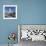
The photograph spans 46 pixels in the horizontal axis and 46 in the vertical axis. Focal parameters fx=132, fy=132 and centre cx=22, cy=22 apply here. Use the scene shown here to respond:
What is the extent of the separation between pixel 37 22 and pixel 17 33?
81 centimetres

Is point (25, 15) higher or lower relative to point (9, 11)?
lower

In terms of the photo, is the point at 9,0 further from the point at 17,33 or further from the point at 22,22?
the point at 17,33

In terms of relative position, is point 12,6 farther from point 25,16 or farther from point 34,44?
point 34,44

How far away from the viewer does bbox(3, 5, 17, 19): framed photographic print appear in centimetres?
463

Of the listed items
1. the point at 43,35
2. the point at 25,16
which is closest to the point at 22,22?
the point at 25,16

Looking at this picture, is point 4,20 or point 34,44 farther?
point 4,20

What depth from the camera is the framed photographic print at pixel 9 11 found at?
463 cm

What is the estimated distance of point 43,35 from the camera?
4434 mm

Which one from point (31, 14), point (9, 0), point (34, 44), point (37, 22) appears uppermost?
point (9, 0)

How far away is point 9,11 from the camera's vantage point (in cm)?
465

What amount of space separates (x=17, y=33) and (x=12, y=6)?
965 millimetres

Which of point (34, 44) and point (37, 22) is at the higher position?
point (37, 22)

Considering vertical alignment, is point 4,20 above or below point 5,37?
above

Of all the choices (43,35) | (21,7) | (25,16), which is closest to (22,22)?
(25,16)
